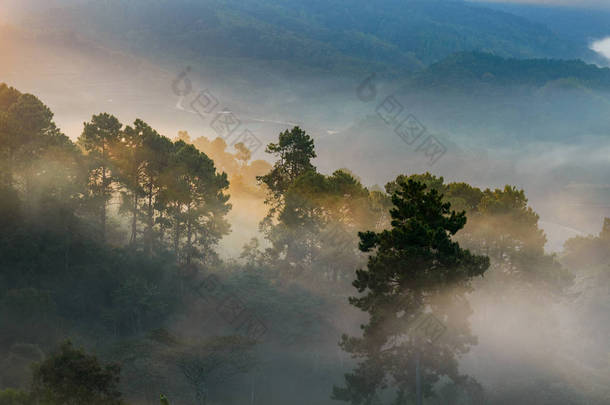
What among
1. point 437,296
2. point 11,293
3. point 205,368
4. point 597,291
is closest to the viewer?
point 437,296

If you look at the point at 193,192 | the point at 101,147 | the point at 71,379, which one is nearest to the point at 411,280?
the point at 71,379

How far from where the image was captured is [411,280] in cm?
3158

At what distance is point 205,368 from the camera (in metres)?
36.8

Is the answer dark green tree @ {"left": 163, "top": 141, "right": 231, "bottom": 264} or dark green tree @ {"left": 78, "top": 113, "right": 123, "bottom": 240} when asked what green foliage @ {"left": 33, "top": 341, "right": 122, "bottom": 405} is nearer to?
dark green tree @ {"left": 163, "top": 141, "right": 231, "bottom": 264}

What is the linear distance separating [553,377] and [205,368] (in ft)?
111

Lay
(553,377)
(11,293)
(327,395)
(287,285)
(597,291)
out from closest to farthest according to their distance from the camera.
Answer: (11,293) → (327,395) → (553,377) → (287,285) → (597,291)

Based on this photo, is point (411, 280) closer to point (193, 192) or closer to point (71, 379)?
point (71, 379)

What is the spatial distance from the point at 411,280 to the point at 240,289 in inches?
1145

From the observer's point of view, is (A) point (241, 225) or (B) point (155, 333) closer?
(B) point (155, 333)

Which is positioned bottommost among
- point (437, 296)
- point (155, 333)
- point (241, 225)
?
point (155, 333)

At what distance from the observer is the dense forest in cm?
3781

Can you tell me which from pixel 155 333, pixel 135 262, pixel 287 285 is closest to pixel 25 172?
pixel 135 262

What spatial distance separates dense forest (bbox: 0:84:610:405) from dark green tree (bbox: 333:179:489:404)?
23cm

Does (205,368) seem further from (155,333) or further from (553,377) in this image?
(553,377)
